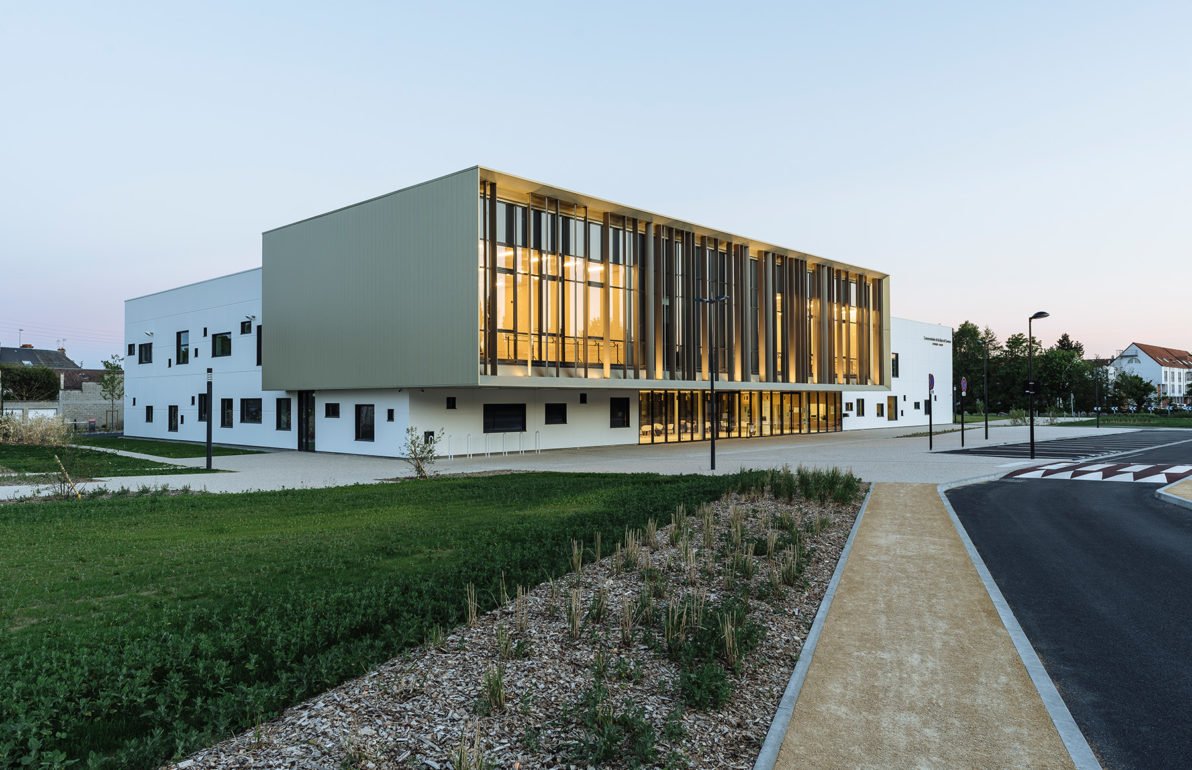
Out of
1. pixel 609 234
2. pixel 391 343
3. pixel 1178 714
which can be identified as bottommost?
pixel 1178 714

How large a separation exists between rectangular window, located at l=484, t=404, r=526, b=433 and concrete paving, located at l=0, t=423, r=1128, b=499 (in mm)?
1309

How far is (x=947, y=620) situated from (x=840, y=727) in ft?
9.76

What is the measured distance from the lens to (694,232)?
36.6 m

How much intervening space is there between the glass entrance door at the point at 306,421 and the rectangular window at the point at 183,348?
462 inches

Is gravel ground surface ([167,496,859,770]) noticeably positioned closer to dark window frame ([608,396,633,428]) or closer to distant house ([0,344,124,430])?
dark window frame ([608,396,633,428])

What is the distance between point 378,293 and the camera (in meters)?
29.2

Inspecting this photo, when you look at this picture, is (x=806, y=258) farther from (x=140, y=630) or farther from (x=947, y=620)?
(x=140, y=630)

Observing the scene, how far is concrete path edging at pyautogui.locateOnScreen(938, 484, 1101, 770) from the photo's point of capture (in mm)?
4441

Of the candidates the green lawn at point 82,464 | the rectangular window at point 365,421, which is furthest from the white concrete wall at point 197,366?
the green lawn at point 82,464

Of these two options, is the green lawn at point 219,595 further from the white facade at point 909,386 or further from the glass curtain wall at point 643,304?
the white facade at point 909,386

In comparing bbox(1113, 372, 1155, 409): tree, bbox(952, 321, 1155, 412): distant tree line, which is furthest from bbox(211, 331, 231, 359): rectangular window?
bbox(1113, 372, 1155, 409): tree

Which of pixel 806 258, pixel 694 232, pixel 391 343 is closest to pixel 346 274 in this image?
pixel 391 343

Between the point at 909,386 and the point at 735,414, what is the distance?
85.9 feet

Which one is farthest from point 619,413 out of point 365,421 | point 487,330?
point 365,421
